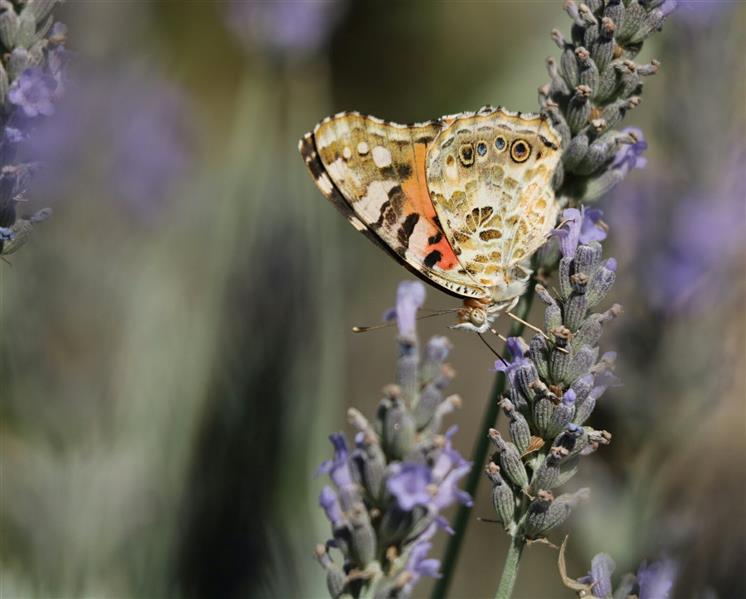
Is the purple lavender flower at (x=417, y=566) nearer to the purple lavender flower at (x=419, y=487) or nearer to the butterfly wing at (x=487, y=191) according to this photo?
the purple lavender flower at (x=419, y=487)

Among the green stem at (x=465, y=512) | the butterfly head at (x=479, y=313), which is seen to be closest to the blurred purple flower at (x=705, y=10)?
the butterfly head at (x=479, y=313)

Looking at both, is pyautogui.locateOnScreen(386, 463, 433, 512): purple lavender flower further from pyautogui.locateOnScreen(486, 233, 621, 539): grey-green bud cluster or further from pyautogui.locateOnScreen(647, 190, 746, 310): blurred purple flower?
pyautogui.locateOnScreen(647, 190, 746, 310): blurred purple flower

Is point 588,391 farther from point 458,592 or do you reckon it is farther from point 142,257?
point 458,592

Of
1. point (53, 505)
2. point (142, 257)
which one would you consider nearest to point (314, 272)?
point (142, 257)

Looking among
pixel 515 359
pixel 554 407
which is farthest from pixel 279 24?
pixel 554 407

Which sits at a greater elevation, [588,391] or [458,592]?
[588,391]

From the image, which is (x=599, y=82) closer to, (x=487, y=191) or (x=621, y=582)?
(x=487, y=191)
